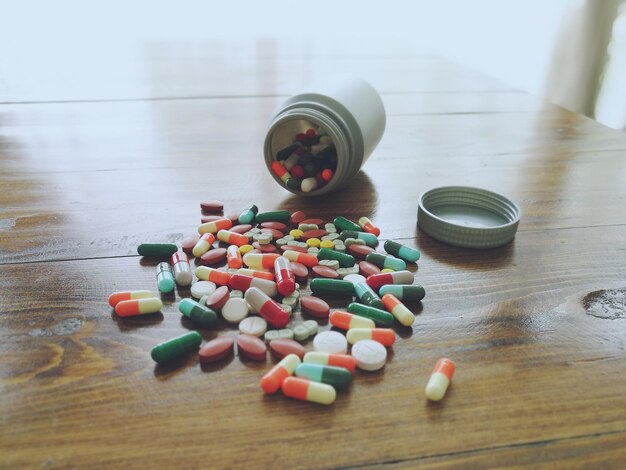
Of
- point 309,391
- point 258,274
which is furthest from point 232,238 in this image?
point 309,391

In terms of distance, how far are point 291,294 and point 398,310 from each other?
20cm

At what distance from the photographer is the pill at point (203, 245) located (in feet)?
3.65

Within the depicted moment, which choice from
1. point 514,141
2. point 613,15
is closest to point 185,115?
point 514,141

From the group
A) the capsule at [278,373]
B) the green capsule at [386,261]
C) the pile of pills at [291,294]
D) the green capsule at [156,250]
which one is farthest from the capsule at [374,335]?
the green capsule at [156,250]

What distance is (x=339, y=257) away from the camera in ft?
3.61

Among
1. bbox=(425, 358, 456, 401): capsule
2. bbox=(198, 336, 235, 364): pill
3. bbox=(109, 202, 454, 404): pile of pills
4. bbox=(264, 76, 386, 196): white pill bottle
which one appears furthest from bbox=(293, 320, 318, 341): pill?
bbox=(264, 76, 386, 196): white pill bottle

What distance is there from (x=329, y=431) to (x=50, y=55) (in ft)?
8.67

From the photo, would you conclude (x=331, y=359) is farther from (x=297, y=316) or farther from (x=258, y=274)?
(x=258, y=274)

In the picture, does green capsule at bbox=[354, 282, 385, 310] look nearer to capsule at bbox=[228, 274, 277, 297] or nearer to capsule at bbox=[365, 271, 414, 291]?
capsule at bbox=[365, 271, 414, 291]

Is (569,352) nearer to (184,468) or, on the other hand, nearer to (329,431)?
(329,431)

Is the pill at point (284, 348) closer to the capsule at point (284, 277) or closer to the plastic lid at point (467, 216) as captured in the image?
the capsule at point (284, 277)

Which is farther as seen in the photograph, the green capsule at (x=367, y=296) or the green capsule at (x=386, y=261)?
the green capsule at (x=386, y=261)

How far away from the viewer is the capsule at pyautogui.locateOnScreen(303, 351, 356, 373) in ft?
2.64

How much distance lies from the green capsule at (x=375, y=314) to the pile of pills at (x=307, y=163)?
0.46 metres
